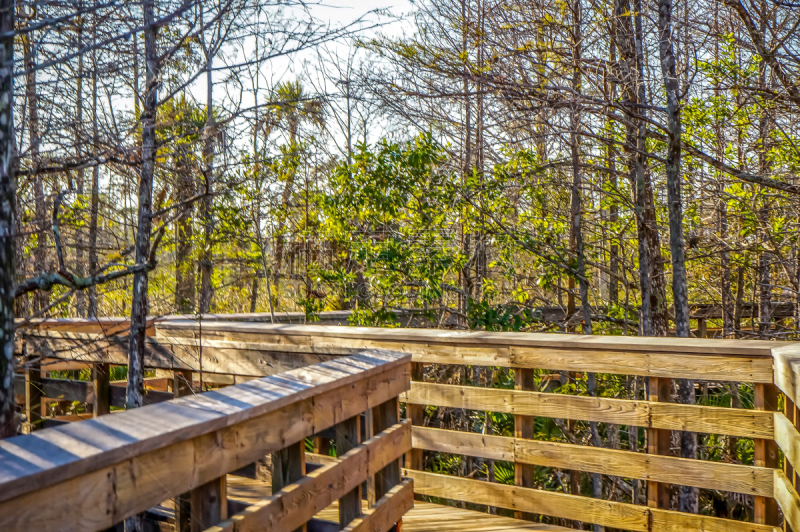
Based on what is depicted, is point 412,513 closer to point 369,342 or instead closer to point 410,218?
point 369,342

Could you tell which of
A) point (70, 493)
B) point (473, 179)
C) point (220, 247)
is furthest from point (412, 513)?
point (220, 247)

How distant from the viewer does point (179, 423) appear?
1.50 m

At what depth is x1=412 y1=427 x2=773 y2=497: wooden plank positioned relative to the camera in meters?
2.72

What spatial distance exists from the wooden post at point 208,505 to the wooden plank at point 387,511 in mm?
767

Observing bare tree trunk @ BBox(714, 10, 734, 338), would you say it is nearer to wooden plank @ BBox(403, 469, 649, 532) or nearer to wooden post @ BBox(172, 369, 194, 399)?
wooden plank @ BBox(403, 469, 649, 532)

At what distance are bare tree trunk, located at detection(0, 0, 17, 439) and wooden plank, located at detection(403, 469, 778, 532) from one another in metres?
2.09

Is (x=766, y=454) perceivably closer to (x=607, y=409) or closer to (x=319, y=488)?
(x=607, y=409)

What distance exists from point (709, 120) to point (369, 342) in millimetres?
4956

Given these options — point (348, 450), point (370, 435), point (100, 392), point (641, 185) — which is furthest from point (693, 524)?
point (641, 185)

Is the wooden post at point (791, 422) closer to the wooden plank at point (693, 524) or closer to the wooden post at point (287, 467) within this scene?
the wooden plank at point (693, 524)

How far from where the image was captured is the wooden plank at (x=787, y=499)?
2.34 metres

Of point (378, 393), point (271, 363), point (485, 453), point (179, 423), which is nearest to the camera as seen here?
point (179, 423)

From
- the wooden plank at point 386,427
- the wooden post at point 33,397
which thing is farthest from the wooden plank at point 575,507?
the wooden post at point 33,397

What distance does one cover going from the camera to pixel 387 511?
2.60 m
